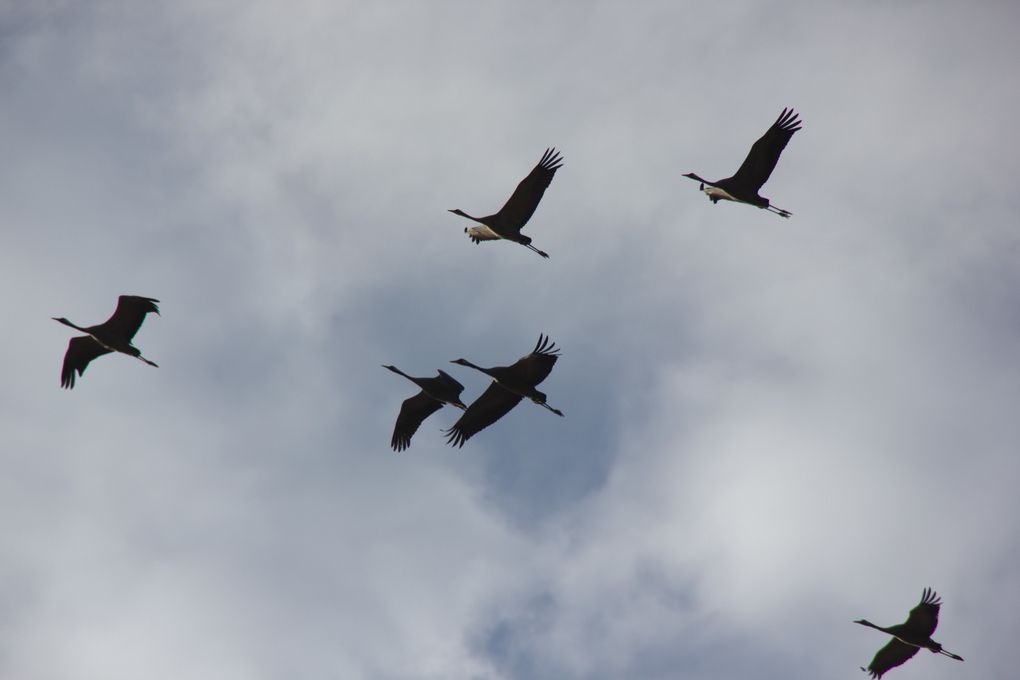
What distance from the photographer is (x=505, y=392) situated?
29.6 metres

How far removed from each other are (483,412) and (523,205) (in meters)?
5.99

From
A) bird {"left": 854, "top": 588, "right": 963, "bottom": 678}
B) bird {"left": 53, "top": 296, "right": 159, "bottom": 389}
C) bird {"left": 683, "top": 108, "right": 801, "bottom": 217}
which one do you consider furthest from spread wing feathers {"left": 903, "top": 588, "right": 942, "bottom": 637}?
bird {"left": 53, "top": 296, "right": 159, "bottom": 389}

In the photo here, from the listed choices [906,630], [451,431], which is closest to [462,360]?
[451,431]

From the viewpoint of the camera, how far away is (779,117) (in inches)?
1126

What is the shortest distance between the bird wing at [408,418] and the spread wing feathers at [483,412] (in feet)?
7.16

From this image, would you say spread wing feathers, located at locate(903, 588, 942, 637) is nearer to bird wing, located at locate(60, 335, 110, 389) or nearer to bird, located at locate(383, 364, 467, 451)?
bird, located at locate(383, 364, 467, 451)

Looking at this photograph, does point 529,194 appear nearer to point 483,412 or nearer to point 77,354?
point 483,412

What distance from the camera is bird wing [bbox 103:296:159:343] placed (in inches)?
1145

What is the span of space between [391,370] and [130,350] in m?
7.08

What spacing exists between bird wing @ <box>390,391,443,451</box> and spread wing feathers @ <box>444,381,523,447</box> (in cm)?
218

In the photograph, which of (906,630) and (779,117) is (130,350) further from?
(906,630)

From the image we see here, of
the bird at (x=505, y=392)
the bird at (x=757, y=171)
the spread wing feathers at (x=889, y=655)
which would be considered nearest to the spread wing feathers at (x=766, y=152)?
the bird at (x=757, y=171)

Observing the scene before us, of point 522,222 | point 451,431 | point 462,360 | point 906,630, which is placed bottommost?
point 906,630

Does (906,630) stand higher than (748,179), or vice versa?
(748,179)
